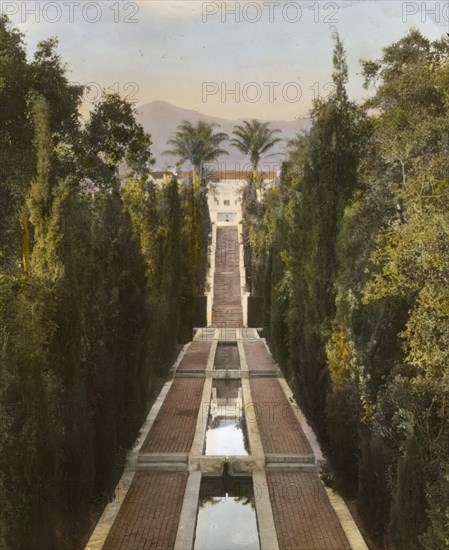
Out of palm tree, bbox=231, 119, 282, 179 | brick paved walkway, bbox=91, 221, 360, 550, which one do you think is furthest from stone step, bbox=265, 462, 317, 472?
palm tree, bbox=231, 119, 282, 179

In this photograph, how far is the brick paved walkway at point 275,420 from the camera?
13.4 metres

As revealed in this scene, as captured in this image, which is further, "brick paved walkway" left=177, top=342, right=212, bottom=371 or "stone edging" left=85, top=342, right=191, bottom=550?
"brick paved walkway" left=177, top=342, right=212, bottom=371

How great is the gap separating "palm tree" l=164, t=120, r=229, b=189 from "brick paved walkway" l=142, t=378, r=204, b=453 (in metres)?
33.5

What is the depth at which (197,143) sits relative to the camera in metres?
50.9

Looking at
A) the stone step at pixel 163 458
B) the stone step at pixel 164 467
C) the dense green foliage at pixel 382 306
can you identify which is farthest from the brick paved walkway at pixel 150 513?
the dense green foliage at pixel 382 306

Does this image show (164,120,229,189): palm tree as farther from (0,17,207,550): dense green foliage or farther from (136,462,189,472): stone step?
(136,462,189,472): stone step

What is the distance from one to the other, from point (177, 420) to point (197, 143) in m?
38.2

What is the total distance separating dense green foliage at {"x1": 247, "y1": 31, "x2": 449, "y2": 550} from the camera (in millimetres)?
7805

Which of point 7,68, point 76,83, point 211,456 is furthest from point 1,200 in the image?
point 211,456

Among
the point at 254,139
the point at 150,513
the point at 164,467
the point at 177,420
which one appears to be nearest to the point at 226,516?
the point at 150,513

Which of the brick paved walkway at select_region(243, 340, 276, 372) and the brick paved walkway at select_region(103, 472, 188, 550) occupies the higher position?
the brick paved walkway at select_region(103, 472, 188, 550)

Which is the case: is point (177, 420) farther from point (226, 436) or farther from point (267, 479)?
point (267, 479)

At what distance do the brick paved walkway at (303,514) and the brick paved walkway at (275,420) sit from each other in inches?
48.3

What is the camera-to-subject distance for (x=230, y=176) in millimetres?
90125
